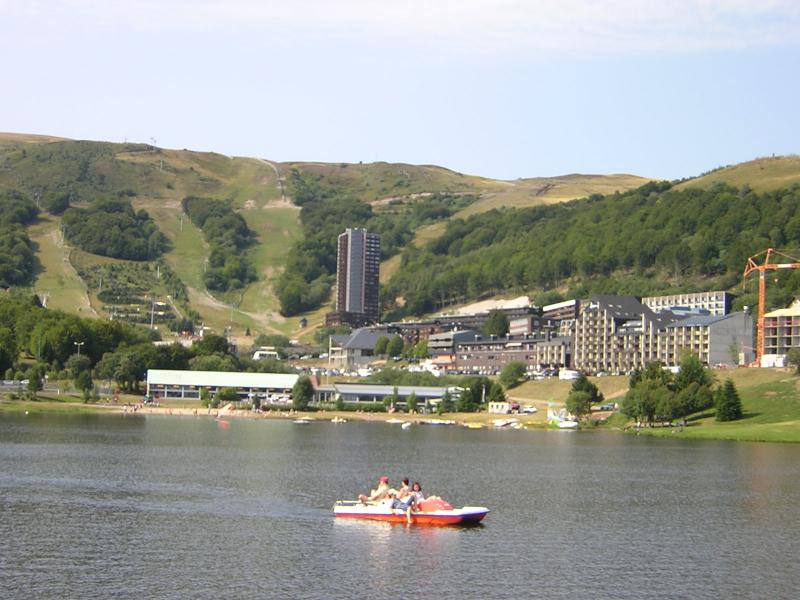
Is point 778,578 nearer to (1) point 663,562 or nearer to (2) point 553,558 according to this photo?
(1) point 663,562

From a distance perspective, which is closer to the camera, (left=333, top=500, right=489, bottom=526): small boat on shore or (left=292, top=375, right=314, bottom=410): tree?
(left=333, top=500, right=489, bottom=526): small boat on shore

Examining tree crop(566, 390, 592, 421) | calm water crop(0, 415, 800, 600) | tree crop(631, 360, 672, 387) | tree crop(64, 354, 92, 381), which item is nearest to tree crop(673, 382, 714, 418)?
tree crop(631, 360, 672, 387)

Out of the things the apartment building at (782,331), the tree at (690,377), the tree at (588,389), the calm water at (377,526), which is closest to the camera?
the calm water at (377,526)

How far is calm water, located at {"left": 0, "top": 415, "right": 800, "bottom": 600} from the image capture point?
167ft

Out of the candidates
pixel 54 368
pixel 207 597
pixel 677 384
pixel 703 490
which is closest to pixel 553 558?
pixel 207 597

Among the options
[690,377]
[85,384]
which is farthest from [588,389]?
[85,384]

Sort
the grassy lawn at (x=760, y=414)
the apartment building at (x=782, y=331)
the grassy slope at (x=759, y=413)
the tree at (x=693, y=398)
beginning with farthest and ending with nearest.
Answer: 1. the apartment building at (x=782, y=331)
2. the tree at (x=693, y=398)
3. the grassy slope at (x=759, y=413)
4. the grassy lawn at (x=760, y=414)

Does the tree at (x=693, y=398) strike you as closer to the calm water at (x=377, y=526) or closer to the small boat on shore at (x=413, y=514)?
the calm water at (x=377, y=526)

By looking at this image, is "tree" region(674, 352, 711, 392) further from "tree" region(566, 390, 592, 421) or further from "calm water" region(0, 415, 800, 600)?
"calm water" region(0, 415, 800, 600)

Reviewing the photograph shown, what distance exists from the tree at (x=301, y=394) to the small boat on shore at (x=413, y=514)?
127565 millimetres

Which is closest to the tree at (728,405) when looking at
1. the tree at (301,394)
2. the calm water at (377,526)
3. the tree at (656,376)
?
the tree at (656,376)

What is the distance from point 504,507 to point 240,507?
15.2 m

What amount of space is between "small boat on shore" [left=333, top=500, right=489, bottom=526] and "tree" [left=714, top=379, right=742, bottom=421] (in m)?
87.4

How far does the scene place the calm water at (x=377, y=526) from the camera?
5094cm
